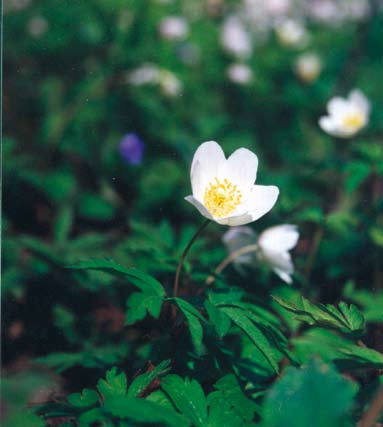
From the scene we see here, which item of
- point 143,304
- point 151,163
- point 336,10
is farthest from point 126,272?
point 336,10

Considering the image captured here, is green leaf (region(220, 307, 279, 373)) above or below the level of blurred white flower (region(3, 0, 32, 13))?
below

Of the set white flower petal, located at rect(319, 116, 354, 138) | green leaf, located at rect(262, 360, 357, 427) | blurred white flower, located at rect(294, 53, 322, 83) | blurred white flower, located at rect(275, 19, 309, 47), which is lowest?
green leaf, located at rect(262, 360, 357, 427)

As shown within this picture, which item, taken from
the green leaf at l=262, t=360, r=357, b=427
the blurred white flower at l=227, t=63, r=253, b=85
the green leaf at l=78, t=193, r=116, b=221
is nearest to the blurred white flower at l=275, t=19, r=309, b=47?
the blurred white flower at l=227, t=63, r=253, b=85

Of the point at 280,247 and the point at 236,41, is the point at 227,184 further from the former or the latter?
the point at 236,41

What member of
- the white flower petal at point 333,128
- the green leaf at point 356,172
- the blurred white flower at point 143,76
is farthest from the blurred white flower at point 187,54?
the green leaf at point 356,172

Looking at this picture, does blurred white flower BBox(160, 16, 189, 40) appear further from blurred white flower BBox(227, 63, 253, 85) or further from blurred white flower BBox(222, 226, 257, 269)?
blurred white flower BBox(222, 226, 257, 269)

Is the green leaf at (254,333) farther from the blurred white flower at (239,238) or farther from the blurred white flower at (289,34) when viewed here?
the blurred white flower at (289,34)
